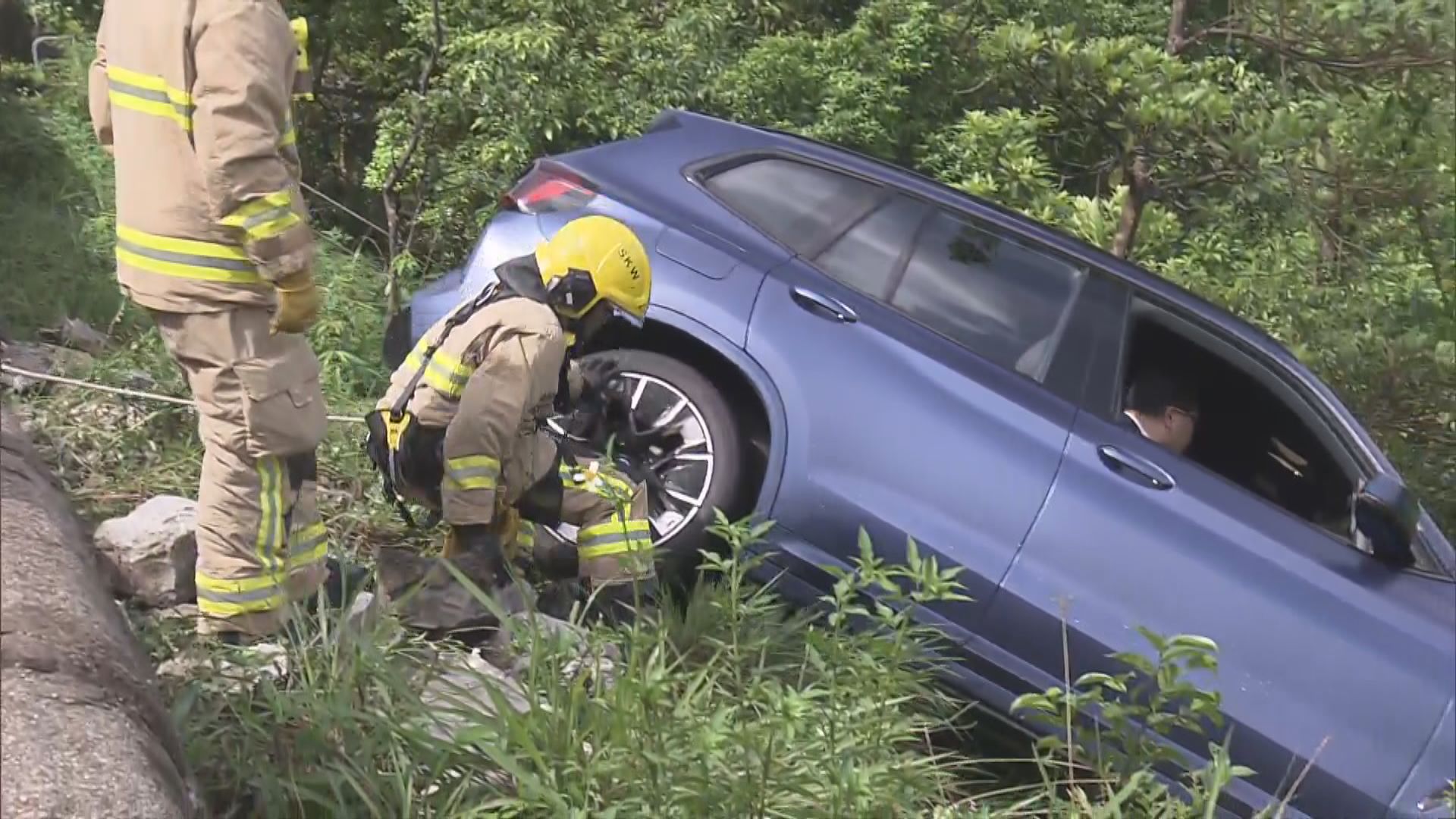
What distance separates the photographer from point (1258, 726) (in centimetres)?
324

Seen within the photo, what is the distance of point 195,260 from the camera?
3041 millimetres

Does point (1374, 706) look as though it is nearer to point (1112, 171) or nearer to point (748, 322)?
point (748, 322)

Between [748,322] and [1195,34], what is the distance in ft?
8.93

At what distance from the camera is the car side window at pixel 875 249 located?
12.5ft

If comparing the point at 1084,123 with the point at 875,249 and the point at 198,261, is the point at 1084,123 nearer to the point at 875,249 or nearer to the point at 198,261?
the point at 875,249

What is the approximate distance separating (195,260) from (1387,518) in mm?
2971

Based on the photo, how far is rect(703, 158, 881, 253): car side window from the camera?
392cm

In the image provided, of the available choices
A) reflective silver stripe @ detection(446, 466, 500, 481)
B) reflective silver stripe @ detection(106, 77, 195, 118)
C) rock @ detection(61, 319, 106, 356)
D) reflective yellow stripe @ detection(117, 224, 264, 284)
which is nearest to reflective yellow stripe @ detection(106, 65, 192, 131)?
reflective silver stripe @ detection(106, 77, 195, 118)

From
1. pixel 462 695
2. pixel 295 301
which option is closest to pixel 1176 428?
pixel 462 695

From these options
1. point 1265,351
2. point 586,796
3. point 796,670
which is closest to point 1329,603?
point 1265,351

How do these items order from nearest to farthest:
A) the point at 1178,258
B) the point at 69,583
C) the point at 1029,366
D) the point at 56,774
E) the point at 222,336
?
the point at 56,774, the point at 69,583, the point at 222,336, the point at 1029,366, the point at 1178,258

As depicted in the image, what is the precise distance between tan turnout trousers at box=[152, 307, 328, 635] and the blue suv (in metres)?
0.85

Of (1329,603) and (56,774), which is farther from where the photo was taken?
(1329,603)

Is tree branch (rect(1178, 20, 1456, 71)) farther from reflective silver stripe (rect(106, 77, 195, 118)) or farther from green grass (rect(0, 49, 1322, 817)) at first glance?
reflective silver stripe (rect(106, 77, 195, 118))
